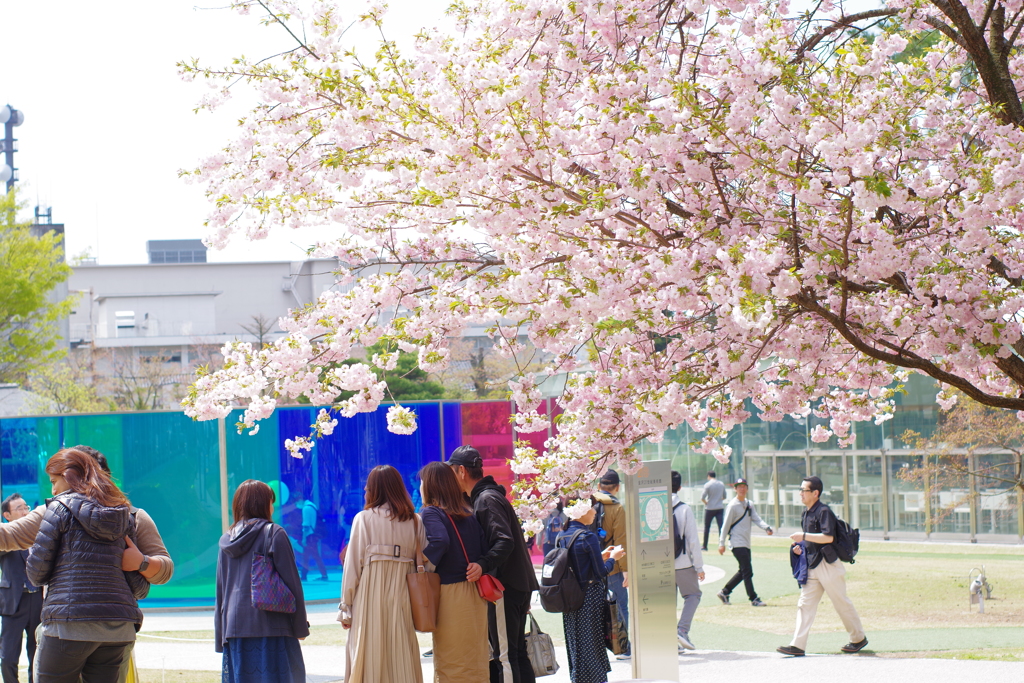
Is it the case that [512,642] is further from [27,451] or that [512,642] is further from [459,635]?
[27,451]

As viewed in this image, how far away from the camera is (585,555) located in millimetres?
6602

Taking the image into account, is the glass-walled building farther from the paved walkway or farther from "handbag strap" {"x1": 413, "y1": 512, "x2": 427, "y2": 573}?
"handbag strap" {"x1": 413, "y1": 512, "x2": 427, "y2": 573}

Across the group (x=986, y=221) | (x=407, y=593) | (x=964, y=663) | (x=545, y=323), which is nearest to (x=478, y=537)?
(x=407, y=593)

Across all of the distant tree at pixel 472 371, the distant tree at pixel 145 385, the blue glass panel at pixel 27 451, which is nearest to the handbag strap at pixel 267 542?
the blue glass panel at pixel 27 451

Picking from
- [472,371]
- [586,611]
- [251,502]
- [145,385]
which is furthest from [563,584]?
[145,385]

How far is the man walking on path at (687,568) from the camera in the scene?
8.98 m

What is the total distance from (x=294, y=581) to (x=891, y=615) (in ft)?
25.5

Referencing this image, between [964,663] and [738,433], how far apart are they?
1446 centimetres


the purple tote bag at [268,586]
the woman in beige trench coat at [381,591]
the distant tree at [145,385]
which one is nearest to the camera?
the purple tote bag at [268,586]

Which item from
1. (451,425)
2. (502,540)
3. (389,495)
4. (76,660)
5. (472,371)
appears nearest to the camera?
(76,660)

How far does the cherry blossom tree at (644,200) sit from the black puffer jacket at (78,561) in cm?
108

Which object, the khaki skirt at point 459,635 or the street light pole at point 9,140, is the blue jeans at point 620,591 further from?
the street light pole at point 9,140

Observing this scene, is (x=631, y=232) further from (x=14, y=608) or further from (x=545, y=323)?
(x=14, y=608)

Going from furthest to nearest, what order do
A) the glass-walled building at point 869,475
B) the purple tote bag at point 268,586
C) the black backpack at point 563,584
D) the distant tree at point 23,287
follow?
the distant tree at point 23,287
the glass-walled building at point 869,475
the black backpack at point 563,584
the purple tote bag at point 268,586
